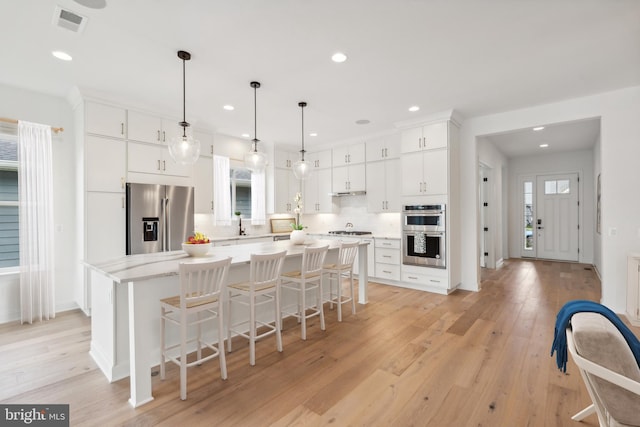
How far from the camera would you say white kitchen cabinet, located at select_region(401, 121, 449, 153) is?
482 centimetres

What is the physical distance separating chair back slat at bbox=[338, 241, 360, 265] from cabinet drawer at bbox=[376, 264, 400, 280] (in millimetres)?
1656

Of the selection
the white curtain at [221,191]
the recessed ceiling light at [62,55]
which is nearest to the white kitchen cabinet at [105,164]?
the recessed ceiling light at [62,55]

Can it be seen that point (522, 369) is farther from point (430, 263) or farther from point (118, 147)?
point (118, 147)

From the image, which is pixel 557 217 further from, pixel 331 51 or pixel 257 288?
pixel 257 288

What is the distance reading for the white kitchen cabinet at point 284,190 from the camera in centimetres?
664

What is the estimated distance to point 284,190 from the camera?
22.3 ft

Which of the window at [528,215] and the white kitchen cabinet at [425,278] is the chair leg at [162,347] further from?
the window at [528,215]

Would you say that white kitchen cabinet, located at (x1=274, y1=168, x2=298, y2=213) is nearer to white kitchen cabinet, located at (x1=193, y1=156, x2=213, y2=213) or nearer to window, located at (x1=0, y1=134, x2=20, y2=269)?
white kitchen cabinet, located at (x1=193, y1=156, x2=213, y2=213)

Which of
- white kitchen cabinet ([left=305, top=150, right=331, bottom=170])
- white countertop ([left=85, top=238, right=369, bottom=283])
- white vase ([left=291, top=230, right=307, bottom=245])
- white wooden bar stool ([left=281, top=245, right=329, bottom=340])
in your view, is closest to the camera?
white countertop ([left=85, top=238, right=369, bottom=283])

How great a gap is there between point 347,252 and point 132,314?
2.58 metres

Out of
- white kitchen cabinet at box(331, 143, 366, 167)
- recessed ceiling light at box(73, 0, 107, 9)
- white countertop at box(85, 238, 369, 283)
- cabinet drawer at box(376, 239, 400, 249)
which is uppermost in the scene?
recessed ceiling light at box(73, 0, 107, 9)

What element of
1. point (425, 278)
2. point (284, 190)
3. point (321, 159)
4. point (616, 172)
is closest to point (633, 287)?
point (616, 172)

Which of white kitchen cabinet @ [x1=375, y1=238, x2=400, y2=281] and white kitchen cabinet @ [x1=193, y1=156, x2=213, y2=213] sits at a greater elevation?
white kitchen cabinet @ [x1=193, y1=156, x2=213, y2=213]

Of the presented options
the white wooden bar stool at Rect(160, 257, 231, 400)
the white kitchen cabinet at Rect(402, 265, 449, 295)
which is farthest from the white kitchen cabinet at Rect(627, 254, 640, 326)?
the white wooden bar stool at Rect(160, 257, 231, 400)
